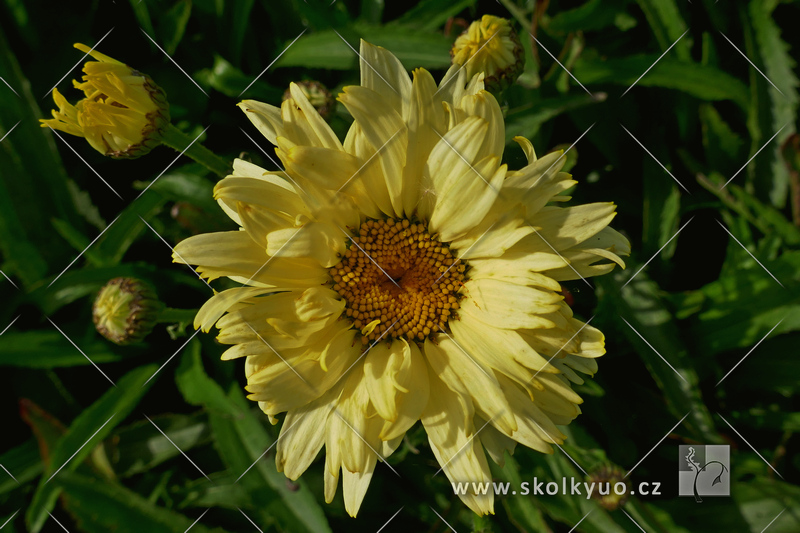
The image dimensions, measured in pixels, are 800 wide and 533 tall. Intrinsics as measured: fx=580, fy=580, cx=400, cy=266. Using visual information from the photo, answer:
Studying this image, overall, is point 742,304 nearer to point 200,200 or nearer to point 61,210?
point 200,200

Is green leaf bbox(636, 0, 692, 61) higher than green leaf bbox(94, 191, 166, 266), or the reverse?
green leaf bbox(94, 191, 166, 266)

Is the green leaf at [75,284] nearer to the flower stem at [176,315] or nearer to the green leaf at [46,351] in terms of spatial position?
the green leaf at [46,351]

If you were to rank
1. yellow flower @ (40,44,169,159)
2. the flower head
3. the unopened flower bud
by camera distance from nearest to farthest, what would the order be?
yellow flower @ (40,44,169,159) → the flower head → the unopened flower bud

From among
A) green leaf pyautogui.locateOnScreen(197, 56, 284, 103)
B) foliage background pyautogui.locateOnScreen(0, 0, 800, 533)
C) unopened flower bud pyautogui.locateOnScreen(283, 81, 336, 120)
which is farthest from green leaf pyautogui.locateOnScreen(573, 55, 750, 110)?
green leaf pyautogui.locateOnScreen(197, 56, 284, 103)

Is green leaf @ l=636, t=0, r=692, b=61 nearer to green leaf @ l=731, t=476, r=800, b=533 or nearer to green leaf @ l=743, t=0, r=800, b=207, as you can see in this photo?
green leaf @ l=743, t=0, r=800, b=207

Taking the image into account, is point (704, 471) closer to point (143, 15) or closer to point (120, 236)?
point (120, 236)

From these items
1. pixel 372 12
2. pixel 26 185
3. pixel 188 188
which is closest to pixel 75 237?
pixel 26 185

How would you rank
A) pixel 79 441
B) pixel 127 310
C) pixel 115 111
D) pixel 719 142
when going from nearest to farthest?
pixel 115 111, pixel 127 310, pixel 79 441, pixel 719 142

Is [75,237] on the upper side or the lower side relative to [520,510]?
upper
